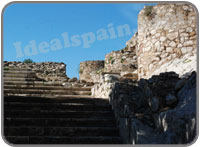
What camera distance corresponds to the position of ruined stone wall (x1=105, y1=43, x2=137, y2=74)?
1176cm

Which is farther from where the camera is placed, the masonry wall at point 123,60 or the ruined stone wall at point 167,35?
the masonry wall at point 123,60

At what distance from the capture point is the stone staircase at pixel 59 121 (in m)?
4.39

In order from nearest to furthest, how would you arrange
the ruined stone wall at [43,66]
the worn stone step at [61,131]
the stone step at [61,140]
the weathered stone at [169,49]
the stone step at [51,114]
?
1. the stone step at [61,140]
2. the worn stone step at [61,131]
3. the stone step at [51,114]
4. the weathered stone at [169,49]
5. the ruined stone wall at [43,66]

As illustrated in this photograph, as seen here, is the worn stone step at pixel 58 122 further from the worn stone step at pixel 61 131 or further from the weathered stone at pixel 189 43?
the weathered stone at pixel 189 43

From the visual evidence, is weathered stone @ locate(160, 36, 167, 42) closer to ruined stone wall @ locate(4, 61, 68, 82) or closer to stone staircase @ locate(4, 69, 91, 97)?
stone staircase @ locate(4, 69, 91, 97)

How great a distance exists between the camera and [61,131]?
459 cm

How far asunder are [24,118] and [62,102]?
1083 millimetres

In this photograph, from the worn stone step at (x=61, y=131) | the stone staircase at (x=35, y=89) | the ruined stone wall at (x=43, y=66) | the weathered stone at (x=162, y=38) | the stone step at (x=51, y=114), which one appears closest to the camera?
the worn stone step at (x=61, y=131)

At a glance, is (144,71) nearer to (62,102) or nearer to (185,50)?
(185,50)

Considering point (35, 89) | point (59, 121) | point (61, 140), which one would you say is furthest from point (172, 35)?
point (61, 140)

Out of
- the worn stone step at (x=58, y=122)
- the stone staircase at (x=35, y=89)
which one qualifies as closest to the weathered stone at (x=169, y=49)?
the stone staircase at (x=35, y=89)

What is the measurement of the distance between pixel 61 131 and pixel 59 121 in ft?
1.04

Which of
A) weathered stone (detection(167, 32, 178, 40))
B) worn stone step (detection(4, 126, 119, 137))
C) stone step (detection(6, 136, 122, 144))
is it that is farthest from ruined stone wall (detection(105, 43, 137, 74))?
stone step (detection(6, 136, 122, 144))

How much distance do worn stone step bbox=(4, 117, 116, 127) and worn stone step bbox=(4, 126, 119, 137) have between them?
0.21m
